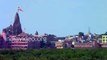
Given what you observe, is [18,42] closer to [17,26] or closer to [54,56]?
[17,26]

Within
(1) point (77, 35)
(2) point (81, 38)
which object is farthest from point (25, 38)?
(1) point (77, 35)

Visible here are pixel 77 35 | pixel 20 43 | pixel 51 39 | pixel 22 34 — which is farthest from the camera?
pixel 77 35

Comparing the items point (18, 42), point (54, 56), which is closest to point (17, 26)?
point (18, 42)

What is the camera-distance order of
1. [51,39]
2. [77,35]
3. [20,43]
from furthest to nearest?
[77,35]
[51,39]
[20,43]

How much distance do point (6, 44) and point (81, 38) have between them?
2745 cm

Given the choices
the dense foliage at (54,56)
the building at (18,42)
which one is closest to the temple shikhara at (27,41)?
the building at (18,42)

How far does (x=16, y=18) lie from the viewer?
12925 cm

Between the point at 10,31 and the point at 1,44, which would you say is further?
the point at 10,31

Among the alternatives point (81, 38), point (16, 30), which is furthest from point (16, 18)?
point (81, 38)

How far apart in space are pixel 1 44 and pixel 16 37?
467cm

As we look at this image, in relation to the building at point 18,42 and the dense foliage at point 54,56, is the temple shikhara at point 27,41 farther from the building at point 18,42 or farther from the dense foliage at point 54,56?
the dense foliage at point 54,56

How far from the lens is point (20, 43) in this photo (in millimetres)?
116688

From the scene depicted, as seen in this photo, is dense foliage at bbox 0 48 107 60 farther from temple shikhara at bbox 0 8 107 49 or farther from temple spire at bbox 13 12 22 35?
temple spire at bbox 13 12 22 35

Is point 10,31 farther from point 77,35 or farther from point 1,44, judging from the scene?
point 77,35
